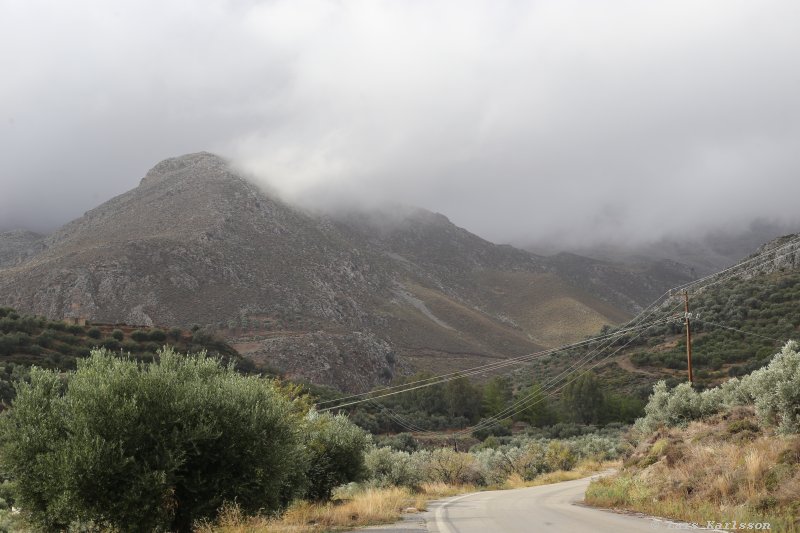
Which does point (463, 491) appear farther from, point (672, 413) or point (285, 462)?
point (285, 462)

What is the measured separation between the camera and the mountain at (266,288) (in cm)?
9862

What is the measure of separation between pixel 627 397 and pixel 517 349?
7441cm

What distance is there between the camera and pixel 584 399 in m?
72.0

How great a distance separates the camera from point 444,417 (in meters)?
78.7

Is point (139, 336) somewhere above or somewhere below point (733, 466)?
above

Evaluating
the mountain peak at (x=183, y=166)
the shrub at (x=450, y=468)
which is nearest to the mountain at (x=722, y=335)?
the shrub at (x=450, y=468)

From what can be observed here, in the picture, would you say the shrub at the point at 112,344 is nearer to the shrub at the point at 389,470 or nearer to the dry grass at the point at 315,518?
the shrub at the point at 389,470

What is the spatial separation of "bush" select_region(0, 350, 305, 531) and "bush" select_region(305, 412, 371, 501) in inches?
384

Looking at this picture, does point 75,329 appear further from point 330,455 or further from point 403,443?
point 330,455

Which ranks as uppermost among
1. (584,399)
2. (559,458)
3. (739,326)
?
(739,326)

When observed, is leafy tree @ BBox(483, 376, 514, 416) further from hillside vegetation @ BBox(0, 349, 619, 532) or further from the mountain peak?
the mountain peak

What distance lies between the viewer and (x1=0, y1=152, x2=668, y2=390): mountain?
324 feet

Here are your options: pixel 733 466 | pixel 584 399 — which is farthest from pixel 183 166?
pixel 733 466

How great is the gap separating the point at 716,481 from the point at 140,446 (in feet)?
44.2
